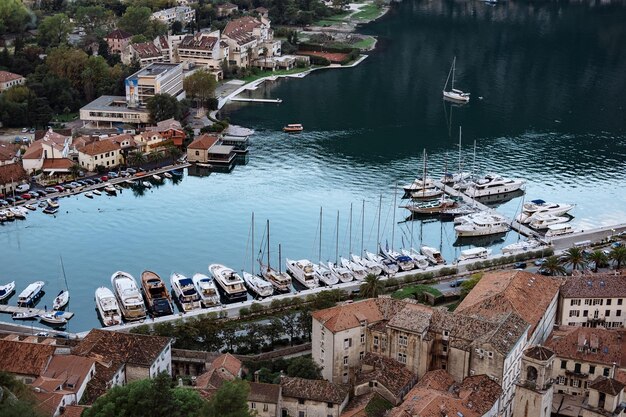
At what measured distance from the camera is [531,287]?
39.8 m

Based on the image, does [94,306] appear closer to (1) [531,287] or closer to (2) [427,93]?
(1) [531,287]

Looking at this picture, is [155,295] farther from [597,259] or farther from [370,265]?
[597,259]

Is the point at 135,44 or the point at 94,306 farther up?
the point at 135,44

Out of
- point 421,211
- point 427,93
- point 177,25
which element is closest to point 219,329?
point 421,211

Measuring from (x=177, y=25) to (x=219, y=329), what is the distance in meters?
76.6

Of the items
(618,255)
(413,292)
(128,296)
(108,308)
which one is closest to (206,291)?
(128,296)

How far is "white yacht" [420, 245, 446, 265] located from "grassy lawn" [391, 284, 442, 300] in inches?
242

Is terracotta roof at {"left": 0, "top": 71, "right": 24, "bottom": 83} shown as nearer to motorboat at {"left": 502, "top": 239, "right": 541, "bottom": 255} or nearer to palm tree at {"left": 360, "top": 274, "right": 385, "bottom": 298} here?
motorboat at {"left": 502, "top": 239, "right": 541, "bottom": 255}

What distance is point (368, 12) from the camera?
137 meters

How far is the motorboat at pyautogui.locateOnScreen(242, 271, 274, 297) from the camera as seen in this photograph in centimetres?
4794

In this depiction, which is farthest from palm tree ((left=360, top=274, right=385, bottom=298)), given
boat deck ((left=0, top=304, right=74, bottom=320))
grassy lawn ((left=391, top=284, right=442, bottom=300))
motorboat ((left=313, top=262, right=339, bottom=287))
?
boat deck ((left=0, top=304, right=74, bottom=320))

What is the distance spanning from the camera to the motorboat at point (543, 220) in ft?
189

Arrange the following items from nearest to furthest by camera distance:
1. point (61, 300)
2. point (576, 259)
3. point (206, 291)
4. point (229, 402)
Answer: point (229, 402) → point (61, 300) → point (206, 291) → point (576, 259)

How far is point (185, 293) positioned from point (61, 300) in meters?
6.24
